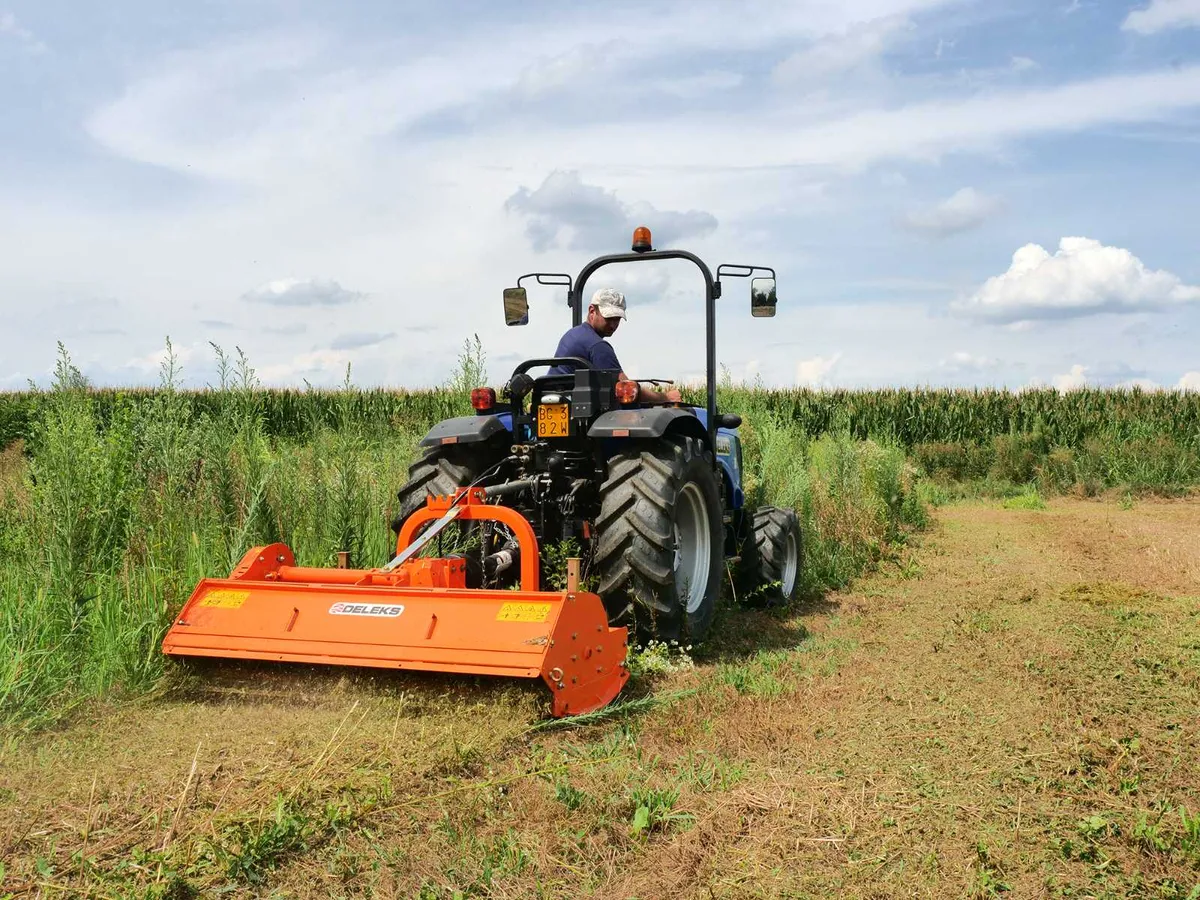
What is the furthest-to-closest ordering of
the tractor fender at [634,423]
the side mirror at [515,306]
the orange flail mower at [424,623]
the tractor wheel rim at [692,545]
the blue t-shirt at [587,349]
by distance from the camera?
the side mirror at [515,306], the blue t-shirt at [587,349], the tractor wheel rim at [692,545], the tractor fender at [634,423], the orange flail mower at [424,623]

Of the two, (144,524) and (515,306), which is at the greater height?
(515,306)

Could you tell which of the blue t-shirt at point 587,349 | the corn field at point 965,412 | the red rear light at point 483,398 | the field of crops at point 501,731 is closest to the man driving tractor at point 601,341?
the blue t-shirt at point 587,349

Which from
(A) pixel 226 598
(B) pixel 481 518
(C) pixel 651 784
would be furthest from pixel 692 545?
(A) pixel 226 598

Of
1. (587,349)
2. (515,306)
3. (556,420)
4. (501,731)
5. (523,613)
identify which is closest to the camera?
(501,731)

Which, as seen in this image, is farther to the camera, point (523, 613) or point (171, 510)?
point (171, 510)

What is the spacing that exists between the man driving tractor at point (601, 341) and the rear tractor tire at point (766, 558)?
1246 mm

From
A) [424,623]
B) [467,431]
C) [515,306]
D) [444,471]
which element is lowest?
[424,623]

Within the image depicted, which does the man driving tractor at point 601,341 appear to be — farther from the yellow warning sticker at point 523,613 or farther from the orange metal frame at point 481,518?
the yellow warning sticker at point 523,613

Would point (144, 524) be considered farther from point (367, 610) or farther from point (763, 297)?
point (763, 297)

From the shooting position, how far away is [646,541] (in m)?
4.92

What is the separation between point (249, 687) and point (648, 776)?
1954 millimetres

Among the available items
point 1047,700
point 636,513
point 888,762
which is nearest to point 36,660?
point 636,513

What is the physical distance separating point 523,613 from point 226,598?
1.48 metres

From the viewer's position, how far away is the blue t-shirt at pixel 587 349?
5656 millimetres
